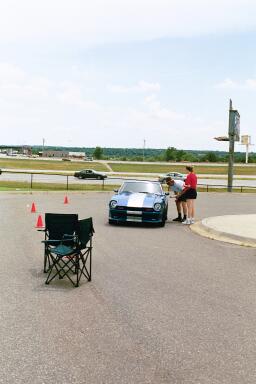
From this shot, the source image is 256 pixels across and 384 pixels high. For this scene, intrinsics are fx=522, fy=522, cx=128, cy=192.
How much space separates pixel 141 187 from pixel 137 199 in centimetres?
116

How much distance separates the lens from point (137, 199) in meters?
16.7

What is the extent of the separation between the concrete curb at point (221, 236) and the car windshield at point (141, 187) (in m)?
2.04

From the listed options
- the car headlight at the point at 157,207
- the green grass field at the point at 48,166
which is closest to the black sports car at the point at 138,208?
the car headlight at the point at 157,207

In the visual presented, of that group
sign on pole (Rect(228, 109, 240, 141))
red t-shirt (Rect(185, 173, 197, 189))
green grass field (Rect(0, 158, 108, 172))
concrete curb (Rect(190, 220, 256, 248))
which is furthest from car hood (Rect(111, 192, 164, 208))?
green grass field (Rect(0, 158, 108, 172))

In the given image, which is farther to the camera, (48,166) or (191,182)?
(48,166)

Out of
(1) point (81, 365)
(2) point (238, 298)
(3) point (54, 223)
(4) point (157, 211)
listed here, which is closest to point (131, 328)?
(1) point (81, 365)

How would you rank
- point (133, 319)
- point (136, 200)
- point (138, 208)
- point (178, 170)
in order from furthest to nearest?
point (178, 170) < point (136, 200) < point (138, 208) < point (133, 319)

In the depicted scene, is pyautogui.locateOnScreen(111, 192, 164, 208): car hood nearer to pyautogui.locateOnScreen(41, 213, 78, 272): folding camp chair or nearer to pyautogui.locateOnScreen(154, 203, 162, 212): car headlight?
pyautogui.locateOnScreen(154, 203, 162, 212): car headlight

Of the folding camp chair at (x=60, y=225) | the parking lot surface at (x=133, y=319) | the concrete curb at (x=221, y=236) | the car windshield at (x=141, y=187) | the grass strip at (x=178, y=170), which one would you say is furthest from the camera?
the grass strip at (x=178, y=170)

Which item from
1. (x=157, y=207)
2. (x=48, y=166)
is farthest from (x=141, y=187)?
(x=48, y=166)

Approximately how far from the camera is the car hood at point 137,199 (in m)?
16.4

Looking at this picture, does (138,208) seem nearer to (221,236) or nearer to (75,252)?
(221,236)

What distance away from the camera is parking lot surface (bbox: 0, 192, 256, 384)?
4.82 metres

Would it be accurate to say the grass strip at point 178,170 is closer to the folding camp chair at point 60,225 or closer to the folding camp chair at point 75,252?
the folding camp chair at point 60,225
